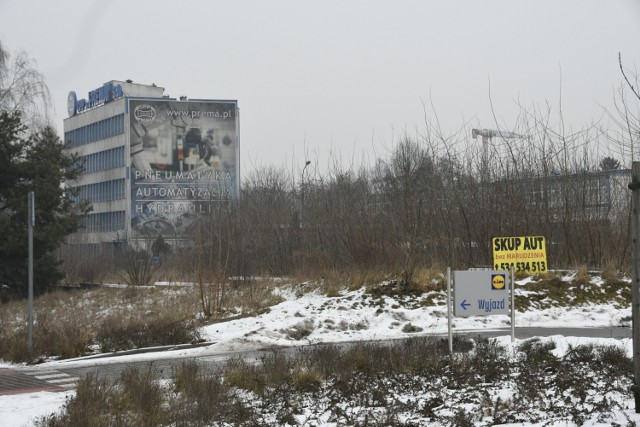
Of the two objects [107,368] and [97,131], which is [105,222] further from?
[107,368]

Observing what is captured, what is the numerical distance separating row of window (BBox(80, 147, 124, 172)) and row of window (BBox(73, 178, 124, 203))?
70.6 inches

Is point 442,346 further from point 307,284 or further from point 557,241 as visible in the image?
point 557,241

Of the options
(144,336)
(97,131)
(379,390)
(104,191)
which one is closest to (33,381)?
(144,336)

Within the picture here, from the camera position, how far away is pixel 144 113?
89.5m

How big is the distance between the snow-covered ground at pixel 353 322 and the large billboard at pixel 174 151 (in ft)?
227

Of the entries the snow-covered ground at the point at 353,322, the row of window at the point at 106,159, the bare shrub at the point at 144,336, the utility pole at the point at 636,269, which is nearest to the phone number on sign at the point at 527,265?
the snow-covered ground at the point at 353,322

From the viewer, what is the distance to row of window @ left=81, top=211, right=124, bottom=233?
90812 millimetres

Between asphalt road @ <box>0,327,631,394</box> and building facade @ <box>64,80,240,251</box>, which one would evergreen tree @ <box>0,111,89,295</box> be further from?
building facade @ <box>64,80,240,251</box>

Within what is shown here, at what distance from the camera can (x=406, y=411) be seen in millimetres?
8500

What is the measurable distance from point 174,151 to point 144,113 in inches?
203

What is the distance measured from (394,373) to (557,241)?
15.9 metres

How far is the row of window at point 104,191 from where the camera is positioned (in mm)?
→ 91250

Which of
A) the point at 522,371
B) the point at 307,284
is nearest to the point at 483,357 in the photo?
the point at 522,371

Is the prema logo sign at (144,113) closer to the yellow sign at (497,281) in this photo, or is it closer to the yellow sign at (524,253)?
the yellow sign at (524,253)
